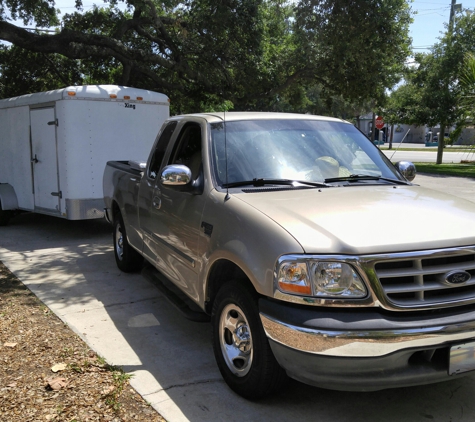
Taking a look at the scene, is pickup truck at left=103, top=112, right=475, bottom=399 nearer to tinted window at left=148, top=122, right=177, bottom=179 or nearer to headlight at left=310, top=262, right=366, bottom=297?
headlight at left=310, top=262, right=366, bottom=297

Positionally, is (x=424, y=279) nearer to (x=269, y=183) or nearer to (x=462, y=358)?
(x=462, y=358)

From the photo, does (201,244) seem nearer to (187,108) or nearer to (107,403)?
(107,403)

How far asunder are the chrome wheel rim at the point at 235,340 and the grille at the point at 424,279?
3.13 ft

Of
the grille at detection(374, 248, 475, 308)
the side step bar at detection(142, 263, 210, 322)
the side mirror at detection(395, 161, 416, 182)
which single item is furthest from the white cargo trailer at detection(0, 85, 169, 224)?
the grille at detection(374, 248, 475, 308)

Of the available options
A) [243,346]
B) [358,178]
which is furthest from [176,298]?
[358,178]

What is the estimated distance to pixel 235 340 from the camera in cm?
366

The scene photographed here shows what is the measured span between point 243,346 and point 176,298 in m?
1.48

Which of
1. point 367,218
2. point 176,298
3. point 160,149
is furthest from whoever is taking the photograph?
point 160,149

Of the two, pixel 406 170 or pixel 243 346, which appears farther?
pixel 406 170

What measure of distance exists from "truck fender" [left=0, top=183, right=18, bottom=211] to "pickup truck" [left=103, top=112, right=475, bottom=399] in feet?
21.7

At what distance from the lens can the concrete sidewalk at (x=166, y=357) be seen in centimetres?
353

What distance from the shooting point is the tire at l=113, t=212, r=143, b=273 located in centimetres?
671

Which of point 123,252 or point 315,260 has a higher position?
point 315,260

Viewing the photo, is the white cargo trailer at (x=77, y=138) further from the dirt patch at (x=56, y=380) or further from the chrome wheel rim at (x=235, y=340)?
the chrome wheel rim at (x=235, y=340)
